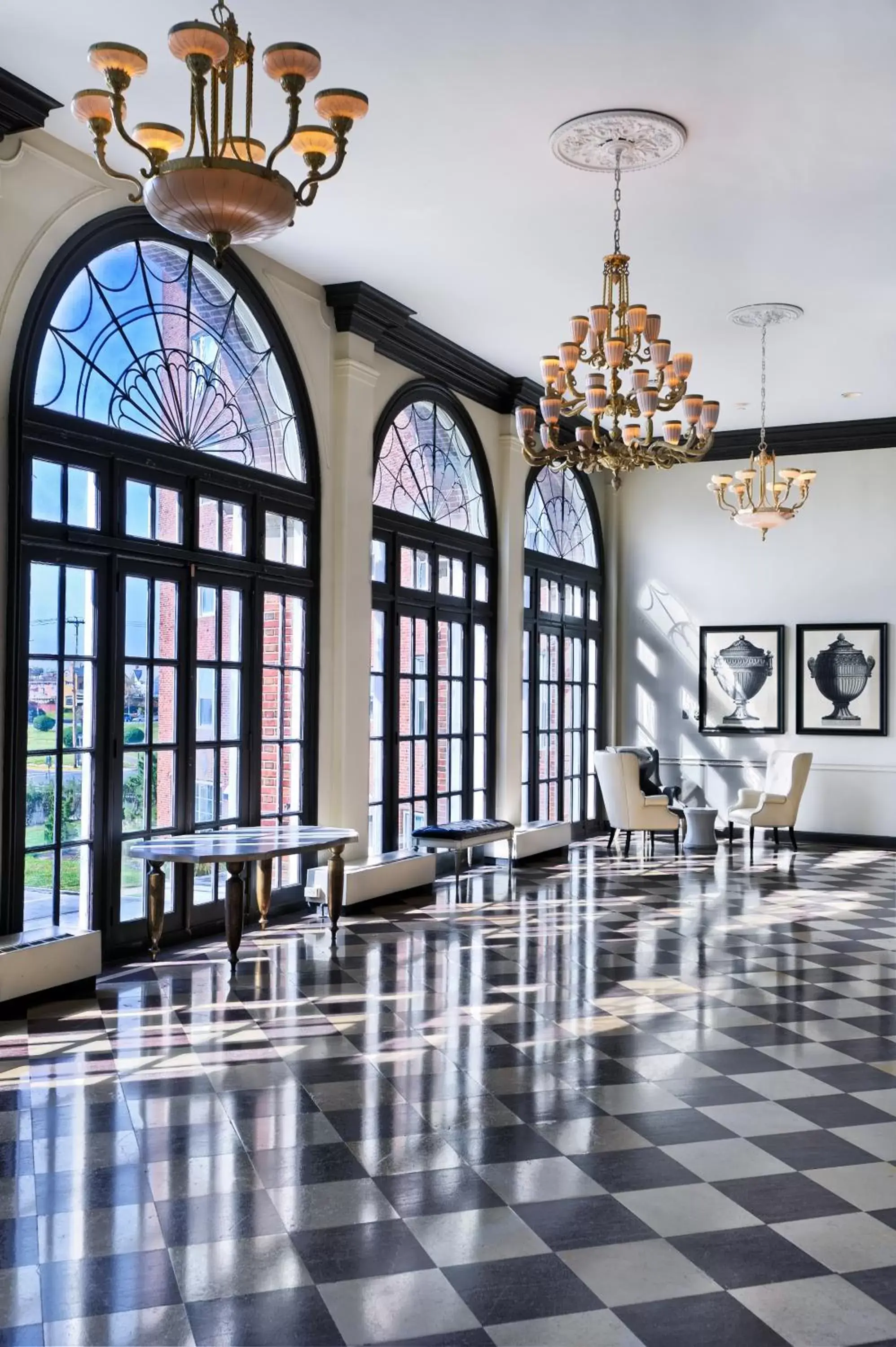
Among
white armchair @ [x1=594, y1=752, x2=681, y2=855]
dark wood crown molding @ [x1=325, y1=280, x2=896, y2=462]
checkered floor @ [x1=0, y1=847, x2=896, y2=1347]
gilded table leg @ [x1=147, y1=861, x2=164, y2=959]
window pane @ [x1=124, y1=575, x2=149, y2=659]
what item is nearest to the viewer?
checkered floor @ [x1=0, y1=847, x2=896, y2=1347]

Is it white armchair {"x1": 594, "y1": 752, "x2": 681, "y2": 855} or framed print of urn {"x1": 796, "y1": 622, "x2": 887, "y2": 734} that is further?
framed print of urn {"x1": 796, "y1": 622, "x2": 887, "y2": 734}

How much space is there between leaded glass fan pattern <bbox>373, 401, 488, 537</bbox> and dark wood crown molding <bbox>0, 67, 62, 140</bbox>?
377 centimetres

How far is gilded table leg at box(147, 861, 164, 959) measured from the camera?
631cm

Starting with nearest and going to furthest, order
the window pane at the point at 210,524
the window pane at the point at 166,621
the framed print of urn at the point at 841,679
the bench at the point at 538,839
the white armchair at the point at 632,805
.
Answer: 1. the window pane at the point at 166,621
2. the window pane at the point at 210,524
3. the bench at the point at 538,839
4. the white armchair at the point at 632,805
5. the framed print of urn at the point at 841,679

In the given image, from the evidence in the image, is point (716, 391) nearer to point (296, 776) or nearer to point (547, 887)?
point (547, 887)

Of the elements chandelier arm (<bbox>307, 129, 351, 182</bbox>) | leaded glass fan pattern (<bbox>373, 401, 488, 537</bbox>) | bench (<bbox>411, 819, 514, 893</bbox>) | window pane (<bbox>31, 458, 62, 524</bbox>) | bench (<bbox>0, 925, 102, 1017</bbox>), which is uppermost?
leaded glass fan pattern (<bbox>373, 401, 488, 537</bbox>)

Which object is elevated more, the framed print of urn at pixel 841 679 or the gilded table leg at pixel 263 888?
the framed print of urn at pixel 841 679

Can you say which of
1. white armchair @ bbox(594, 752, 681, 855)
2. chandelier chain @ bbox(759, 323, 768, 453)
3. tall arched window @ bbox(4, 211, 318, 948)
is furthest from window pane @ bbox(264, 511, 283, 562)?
white armchair @ bbox(594, 752, 681, 855)

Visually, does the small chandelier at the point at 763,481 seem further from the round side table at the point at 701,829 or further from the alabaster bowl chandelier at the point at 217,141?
the alabaster bowl chandelier at the point at 217,141

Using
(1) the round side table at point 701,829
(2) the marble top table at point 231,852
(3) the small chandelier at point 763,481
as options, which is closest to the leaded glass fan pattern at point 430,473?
(3) the small chandelier at point 763,481

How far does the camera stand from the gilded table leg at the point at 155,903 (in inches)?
248

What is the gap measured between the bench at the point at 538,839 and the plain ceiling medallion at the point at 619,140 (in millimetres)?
5691

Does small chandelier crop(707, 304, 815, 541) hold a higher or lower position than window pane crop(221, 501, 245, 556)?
higher

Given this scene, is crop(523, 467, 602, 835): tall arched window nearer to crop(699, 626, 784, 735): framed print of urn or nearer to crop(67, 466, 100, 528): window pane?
crop(699, 626, 784, 735): framed print of urn
